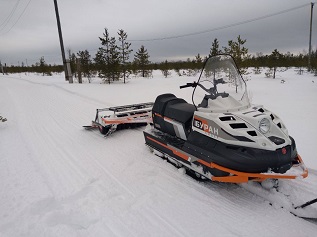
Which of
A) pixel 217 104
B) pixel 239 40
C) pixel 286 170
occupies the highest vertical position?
pixel 239 40

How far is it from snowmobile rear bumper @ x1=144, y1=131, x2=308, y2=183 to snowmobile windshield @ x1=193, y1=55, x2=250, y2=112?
30.5 inches

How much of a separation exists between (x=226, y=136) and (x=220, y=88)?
93 centimetres

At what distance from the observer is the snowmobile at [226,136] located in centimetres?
279

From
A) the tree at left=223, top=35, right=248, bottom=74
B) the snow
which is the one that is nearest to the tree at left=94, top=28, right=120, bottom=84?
the tree at left=223, top=35, right=248, bottom=74

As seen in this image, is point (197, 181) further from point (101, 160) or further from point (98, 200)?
point (101, 160)

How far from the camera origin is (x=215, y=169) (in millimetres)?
3027

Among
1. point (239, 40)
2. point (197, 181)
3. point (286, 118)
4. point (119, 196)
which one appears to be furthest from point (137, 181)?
point (239, 40)

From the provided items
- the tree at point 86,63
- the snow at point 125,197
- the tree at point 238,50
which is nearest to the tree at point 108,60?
the tree at point 86,63

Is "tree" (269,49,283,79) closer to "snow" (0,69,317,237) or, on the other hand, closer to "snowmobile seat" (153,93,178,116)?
"snow" (0,69,317,237)

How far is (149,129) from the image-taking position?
4.83 meters

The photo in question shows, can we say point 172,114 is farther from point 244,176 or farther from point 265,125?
point 244,176

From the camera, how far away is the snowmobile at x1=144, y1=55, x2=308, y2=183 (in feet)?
9.14

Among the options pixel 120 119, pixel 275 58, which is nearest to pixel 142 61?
pixel 275 58

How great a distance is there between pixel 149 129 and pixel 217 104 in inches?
72.7
